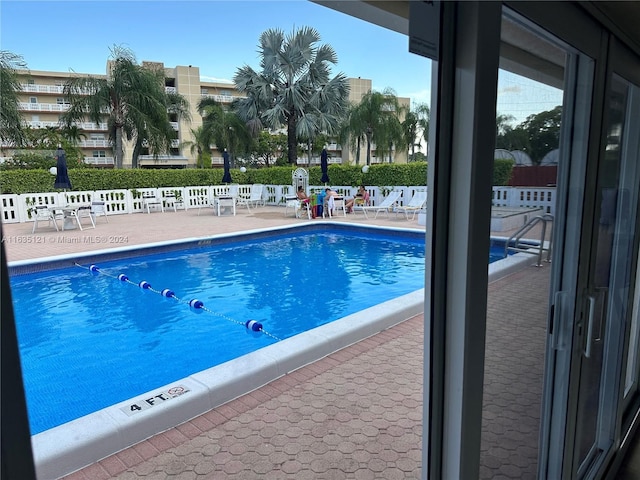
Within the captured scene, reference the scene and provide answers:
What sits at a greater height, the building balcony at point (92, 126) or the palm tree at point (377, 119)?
the palm tree at point (377, 119)

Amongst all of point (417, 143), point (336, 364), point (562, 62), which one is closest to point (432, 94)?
point (562, 62)

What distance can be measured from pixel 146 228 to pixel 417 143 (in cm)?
1773

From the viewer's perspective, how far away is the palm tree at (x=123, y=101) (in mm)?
17766

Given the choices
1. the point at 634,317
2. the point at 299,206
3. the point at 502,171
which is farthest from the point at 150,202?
the point at 502,171

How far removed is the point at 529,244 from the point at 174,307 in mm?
4975

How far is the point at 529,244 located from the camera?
129 centimetres

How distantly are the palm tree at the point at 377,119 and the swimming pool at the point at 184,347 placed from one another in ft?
52.3

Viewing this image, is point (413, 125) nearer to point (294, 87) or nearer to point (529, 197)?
point (294, 87)

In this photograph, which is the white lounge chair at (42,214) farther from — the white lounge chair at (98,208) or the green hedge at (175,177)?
the green hedge at (175,177)

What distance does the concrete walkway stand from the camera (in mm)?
1262

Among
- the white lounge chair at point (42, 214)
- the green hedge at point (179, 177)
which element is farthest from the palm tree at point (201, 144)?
the white lounge chair at point (42, 214)

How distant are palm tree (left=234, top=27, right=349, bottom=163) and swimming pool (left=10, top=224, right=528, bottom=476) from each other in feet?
39.7

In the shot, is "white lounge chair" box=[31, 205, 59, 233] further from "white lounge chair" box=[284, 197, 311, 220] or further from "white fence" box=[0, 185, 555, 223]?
"white lounge chair" box=[284, 197, 311, 220]

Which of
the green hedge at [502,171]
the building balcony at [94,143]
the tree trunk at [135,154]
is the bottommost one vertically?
the green hedge at [502,171]
